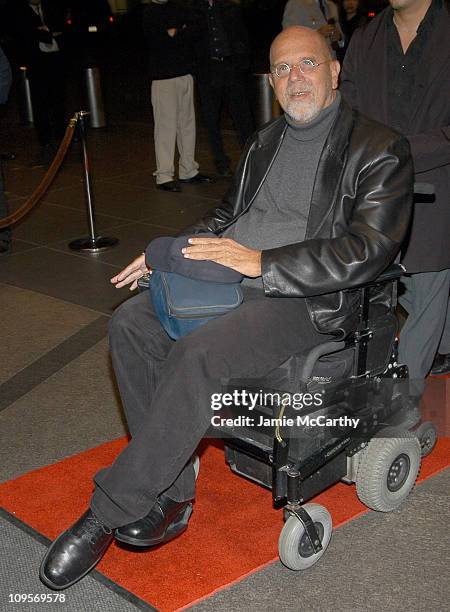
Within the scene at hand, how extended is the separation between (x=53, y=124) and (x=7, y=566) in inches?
339

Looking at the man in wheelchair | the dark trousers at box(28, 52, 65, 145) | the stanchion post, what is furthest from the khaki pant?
the man in wheelchair

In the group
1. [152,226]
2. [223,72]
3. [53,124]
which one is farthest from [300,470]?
[53,124]

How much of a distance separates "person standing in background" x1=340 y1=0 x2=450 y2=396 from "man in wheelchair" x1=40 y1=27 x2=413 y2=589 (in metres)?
0.54

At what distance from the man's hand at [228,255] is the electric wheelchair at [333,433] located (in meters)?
0.32

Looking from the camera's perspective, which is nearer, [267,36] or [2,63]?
[2,63]

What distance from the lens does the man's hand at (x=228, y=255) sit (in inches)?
111

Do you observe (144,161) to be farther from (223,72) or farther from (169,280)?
(169,280)

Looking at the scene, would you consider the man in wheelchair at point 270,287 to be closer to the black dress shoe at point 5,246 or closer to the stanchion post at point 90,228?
the stanchion post at point 90,228

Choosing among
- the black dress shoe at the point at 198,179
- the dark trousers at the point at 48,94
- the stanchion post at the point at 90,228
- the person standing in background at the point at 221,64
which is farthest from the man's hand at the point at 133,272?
the dark trousers at the point at 48,94

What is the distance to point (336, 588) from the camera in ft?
8.95

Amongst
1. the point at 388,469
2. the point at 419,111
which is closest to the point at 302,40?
the point at 419,111

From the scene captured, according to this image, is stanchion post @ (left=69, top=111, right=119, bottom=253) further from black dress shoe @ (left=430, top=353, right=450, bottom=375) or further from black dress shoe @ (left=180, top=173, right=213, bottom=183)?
black dress shoe @ (left=430, top=353, right=450, bottom=375)

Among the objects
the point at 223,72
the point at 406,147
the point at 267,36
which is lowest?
the point at 267,36

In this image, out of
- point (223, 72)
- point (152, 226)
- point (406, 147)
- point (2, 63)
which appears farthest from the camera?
point (223, 72)
